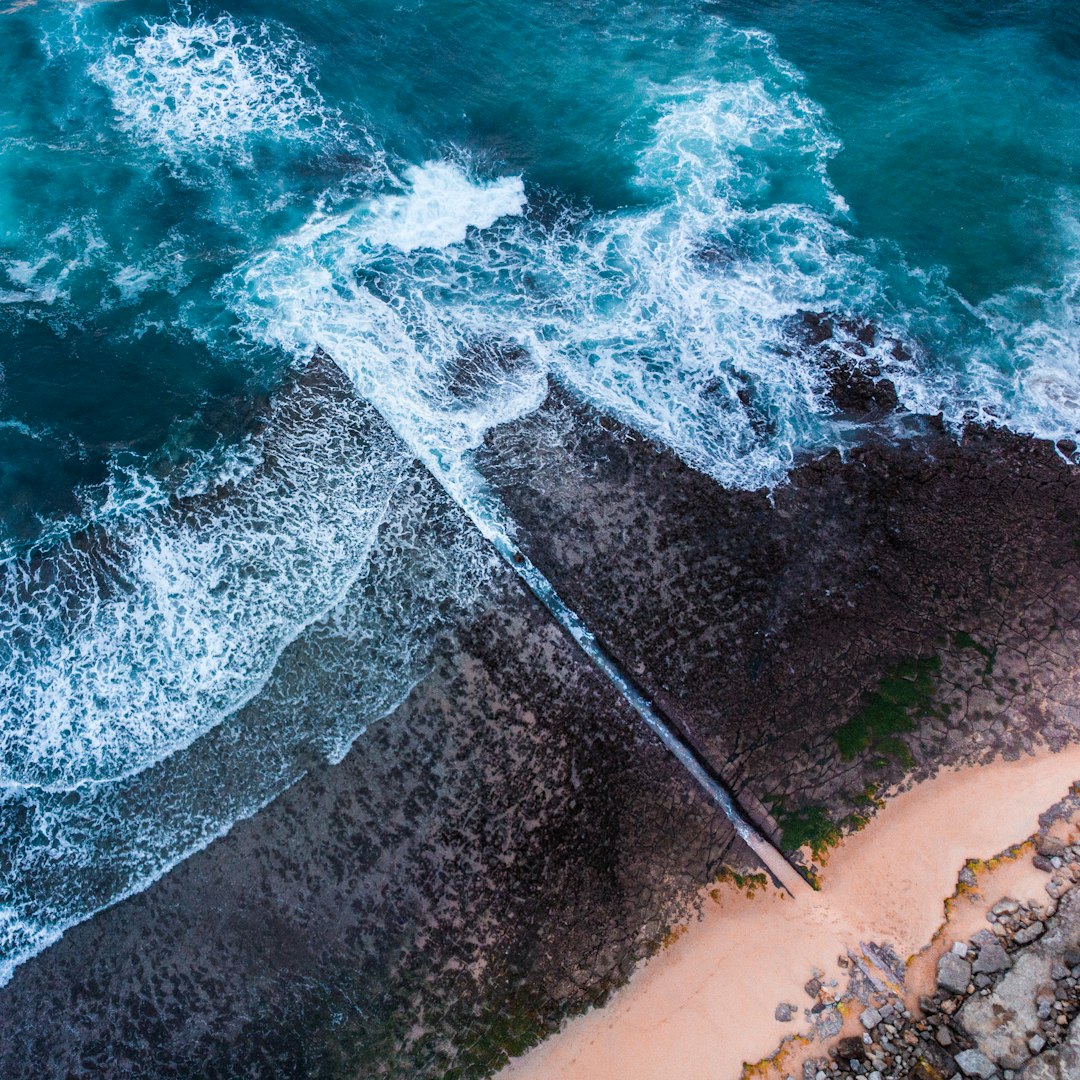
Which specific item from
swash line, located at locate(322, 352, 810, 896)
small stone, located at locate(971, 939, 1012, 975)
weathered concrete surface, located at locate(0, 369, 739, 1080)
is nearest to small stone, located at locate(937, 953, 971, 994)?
small stone, located at locate(971, 939, 1012, 975)

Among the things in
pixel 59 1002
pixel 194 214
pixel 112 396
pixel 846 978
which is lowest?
pixel 59 1002

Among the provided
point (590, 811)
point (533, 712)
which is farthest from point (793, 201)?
point (590, 811)

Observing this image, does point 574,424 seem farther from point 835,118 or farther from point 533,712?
point 835,118

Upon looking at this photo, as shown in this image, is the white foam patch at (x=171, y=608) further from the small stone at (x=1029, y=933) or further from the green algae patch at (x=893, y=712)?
the small stone at (x=1029, y=933)

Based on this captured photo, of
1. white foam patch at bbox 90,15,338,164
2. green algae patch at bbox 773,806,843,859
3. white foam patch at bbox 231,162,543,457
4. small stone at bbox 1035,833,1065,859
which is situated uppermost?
white foam patch at bbox 90,15,338,164

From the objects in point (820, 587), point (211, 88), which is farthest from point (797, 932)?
Result: point (211, 88)

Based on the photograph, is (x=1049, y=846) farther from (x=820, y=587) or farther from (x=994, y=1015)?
(x=820, y=587)

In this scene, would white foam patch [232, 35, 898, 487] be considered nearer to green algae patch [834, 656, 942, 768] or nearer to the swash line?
the swash line
